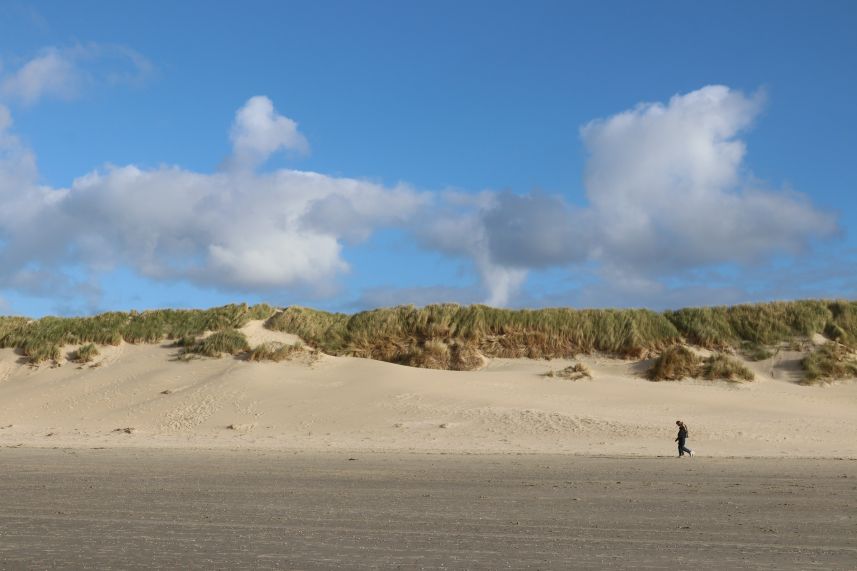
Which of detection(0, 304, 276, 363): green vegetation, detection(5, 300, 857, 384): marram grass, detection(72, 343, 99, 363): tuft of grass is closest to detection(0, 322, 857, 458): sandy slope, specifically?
detection(72, 343, 99, 363): tuft of grass

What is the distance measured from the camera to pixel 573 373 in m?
22.7

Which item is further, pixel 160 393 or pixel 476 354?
pixel 476 354

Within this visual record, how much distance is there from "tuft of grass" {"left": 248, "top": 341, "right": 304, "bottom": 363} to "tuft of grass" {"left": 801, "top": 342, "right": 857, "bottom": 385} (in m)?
14.0

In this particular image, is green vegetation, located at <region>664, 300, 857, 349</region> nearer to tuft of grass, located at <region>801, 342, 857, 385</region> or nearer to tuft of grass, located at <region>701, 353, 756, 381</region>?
tuft of grass, located at <region>801, 342, 857, 385</region>

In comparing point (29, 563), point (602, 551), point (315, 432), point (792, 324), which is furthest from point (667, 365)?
point (29, 563)

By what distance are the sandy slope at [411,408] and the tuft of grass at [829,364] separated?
0.43 metres

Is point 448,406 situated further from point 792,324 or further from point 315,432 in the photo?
point 792,324

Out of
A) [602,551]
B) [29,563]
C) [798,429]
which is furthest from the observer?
[798,429]

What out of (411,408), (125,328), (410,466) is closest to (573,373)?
(411,408)

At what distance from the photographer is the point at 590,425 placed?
61.6 ft

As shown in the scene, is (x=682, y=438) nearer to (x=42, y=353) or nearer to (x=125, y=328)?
(x=125, y=328)

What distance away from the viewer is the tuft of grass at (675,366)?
74.8ft

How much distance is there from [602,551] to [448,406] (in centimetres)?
1297

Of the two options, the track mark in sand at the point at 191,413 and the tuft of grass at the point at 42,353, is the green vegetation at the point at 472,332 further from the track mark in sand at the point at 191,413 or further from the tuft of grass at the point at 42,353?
the tuft of grass at the point at 42,353
